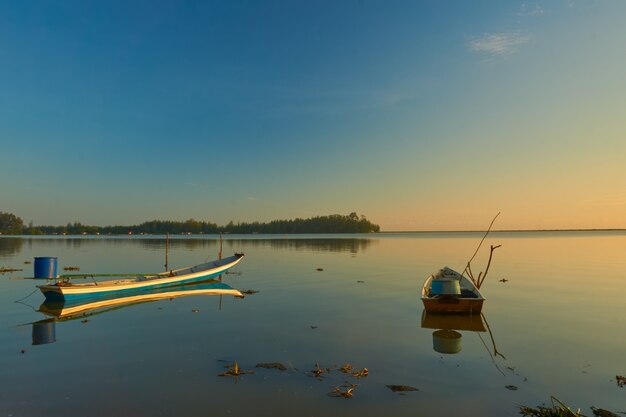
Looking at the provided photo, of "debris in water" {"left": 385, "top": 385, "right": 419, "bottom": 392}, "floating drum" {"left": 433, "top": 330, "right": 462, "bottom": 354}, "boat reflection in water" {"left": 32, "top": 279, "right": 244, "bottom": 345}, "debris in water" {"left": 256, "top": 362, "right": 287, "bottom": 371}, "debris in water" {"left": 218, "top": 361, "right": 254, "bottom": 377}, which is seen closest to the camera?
"debris in water" {"left": 385, "top": 385, "right": 419, "bottom": 392}

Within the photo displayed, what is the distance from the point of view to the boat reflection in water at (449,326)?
1330 cm

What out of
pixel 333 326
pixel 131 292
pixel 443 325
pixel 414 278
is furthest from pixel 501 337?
pixel 131 292

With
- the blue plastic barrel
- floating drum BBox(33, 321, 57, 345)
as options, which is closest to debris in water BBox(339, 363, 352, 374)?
floating drum BBox(33, 321, 57, 345)

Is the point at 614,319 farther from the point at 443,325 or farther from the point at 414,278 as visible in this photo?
the point at 414,278

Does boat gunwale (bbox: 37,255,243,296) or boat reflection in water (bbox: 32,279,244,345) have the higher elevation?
boat gunwale (bbox: 37,255,243,296)

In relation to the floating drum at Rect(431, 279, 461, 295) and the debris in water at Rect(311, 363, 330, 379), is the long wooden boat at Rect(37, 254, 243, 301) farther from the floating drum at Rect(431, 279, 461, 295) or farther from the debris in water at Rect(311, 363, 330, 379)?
the floating drum at Rect(431, 279, 461, 295)

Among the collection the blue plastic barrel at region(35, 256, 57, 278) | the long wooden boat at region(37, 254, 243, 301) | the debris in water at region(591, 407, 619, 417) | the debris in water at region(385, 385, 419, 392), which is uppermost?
the blue plastic barrel at region(35, 256, 57, 278)

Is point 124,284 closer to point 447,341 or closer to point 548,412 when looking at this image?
point 447,341

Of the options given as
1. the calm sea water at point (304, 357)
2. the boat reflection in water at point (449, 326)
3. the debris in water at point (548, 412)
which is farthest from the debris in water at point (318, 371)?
the debris in water at point (548, 412)

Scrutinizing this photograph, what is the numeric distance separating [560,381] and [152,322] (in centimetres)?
1516

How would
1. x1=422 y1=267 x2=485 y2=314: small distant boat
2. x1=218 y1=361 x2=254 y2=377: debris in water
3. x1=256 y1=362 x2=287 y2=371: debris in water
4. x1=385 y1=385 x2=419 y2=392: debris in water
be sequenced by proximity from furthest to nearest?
x1=422 y1=267 x2=485 y2=314: small distant boat < x1=256 y1=362 x2=287 y2=371: debris in water < x1=218 y1=361 x2=254 y2=377: debris in water < x1=385 y1=385 x2=419 y2=392: debris in water

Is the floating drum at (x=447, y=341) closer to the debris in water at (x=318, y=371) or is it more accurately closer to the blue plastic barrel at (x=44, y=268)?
the debris in water at (x=318, y=371)

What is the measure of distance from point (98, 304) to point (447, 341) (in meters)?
18.1

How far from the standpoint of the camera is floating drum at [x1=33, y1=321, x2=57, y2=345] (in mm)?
13545
